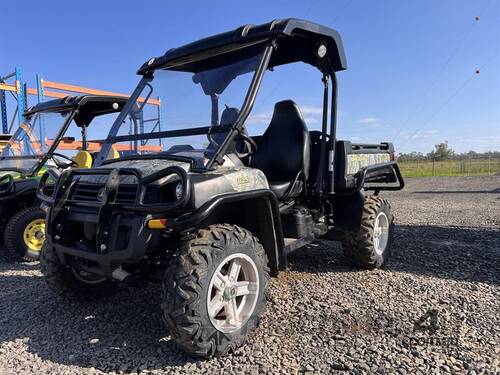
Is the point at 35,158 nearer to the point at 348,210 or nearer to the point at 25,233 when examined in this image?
the point at 25,233

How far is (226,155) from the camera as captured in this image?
136 inches

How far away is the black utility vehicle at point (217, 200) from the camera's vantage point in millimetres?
2855

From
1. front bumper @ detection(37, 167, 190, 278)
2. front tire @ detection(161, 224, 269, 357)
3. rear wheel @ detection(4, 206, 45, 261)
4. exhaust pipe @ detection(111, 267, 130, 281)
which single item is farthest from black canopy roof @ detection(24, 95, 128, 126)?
front tire @ detection(161, 224, 269, 357)

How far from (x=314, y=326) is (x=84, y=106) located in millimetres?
5466

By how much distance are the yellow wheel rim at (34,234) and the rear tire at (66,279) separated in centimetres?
243

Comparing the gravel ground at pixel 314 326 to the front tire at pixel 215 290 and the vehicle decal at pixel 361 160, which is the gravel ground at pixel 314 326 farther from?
the vehicle decal at pixel 361 160

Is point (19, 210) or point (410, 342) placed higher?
point (19, 210)

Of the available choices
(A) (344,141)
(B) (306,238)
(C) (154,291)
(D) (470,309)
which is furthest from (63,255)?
(D) (470,309)

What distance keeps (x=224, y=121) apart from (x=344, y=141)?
1.56m

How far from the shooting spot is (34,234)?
19.9ft

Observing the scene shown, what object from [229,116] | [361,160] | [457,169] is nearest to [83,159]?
[229,116]

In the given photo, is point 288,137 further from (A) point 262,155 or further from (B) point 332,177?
(B) point 332,177

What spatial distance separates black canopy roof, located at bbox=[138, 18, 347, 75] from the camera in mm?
3639

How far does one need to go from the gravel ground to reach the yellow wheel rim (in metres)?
0.58
